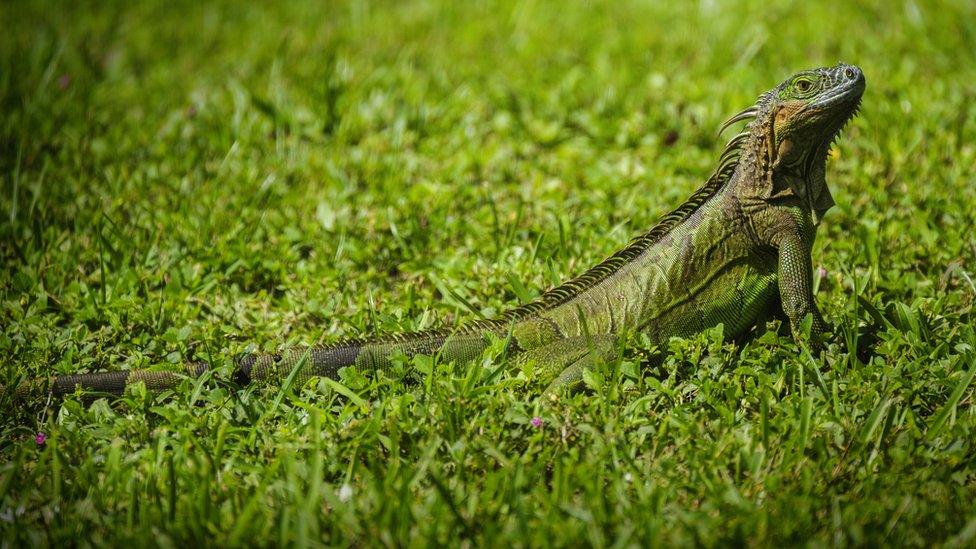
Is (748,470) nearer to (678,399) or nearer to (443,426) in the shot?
(678,399)

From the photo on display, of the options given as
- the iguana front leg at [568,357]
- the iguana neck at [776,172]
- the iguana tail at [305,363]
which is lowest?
the iguana front leg at [568,357]

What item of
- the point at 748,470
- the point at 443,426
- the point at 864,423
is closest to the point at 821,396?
the point at 864,423

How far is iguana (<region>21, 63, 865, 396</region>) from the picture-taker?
3.36 m

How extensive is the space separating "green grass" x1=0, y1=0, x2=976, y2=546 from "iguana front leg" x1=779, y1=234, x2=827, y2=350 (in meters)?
0.10

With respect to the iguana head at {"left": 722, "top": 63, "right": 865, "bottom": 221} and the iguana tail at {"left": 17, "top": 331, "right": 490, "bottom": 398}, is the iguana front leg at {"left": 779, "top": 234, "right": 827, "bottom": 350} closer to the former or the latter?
the iguana head at {"left": 722, "top": 63, "right": 865, "bottom": 221}

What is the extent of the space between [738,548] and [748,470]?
1.34ft

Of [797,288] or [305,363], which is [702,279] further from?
[305,363]

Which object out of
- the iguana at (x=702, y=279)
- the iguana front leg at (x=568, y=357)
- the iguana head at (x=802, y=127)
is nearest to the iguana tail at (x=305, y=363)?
the iguana at (x=702, y=279)

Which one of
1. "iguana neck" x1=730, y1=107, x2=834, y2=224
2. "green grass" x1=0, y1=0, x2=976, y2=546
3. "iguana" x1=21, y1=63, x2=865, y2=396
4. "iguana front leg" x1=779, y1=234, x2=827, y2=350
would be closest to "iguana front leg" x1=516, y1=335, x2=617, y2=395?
"iguana" x1=21, y1=63, x2=865, y2=396

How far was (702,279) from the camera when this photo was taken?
3500mm

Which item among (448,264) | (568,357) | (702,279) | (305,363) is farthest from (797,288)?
(305,363)

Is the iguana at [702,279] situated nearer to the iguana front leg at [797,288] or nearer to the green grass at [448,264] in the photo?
the iguana front leg at [797,288]

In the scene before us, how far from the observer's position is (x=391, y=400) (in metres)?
3.18

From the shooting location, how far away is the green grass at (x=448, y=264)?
2771 millimetres
